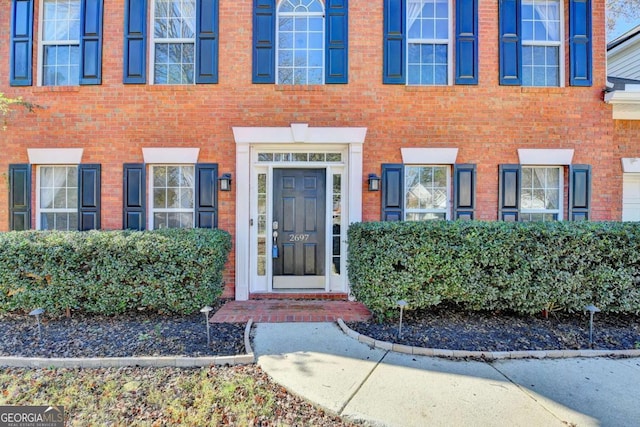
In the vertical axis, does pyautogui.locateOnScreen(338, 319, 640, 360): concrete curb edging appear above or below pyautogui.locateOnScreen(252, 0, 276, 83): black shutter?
below

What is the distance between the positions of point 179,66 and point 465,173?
5079 millimetres

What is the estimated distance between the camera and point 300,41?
5.44m

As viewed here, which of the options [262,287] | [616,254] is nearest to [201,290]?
[262,287]

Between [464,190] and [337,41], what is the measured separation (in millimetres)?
3194

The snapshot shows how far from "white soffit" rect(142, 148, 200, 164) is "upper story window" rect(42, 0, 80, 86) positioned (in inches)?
73.2

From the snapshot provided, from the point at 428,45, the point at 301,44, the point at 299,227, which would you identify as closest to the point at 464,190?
the point at 428,45

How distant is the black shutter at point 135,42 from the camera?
5301 millimetres

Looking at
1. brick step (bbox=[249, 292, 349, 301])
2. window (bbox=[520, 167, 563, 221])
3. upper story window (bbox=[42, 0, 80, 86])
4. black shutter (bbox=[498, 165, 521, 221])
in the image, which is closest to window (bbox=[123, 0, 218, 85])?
upper story window (bbox=[42, 0, 80, 86])

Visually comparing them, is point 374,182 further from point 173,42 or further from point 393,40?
point 173,42

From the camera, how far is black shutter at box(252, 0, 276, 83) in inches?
208

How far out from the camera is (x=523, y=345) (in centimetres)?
366

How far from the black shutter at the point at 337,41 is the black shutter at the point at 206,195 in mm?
2426

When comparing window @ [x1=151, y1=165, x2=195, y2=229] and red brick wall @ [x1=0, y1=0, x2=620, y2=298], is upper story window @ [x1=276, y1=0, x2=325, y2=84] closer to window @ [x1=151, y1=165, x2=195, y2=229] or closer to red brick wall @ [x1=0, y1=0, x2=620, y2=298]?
red brick wall @ [x1=0, y1=0, x2=620, y2=298]

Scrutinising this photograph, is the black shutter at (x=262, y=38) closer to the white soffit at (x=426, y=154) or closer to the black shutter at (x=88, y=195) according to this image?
the white soffit at (x=426, y=154)
